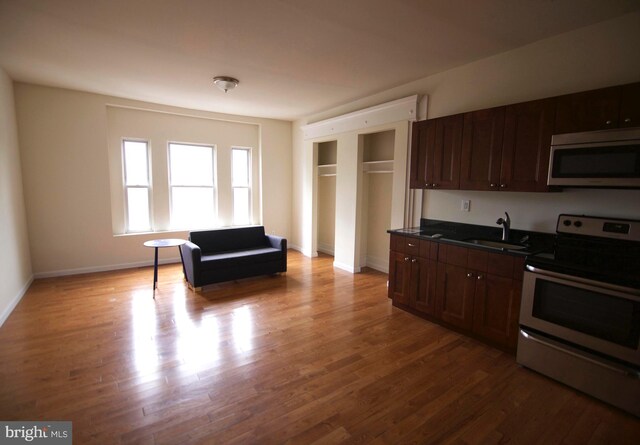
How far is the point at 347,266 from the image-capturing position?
17.2 ft

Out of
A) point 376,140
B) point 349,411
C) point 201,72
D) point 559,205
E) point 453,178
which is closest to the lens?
point 349,411

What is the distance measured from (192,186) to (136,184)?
91cm

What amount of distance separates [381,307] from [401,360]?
1116mm

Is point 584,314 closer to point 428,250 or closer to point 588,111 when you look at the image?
point 428,250

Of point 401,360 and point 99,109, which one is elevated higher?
point 99,109

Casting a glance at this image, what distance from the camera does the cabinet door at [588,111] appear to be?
219cm

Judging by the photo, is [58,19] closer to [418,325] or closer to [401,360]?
[401,360]

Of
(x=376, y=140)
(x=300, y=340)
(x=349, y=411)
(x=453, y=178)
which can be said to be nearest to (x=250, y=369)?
(x=300, y=340)

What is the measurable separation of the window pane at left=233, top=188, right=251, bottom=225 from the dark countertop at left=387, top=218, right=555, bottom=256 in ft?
12.6

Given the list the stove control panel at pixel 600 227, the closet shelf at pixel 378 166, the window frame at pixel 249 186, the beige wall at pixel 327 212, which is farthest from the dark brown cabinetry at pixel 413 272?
the window frame at pixel 249 186

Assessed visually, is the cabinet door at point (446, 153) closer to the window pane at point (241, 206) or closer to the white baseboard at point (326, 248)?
the white baseboard at point (326, 248)

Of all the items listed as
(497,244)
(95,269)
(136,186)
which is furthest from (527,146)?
(95,269)

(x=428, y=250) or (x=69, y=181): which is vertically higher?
(x=69, y=181)

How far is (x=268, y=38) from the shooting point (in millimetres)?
2785
